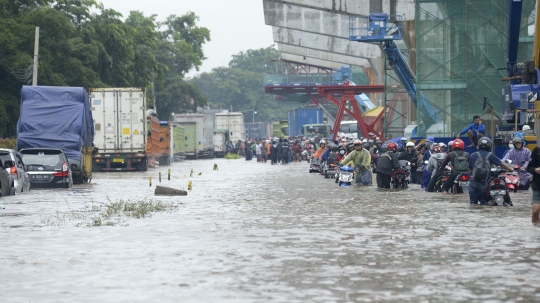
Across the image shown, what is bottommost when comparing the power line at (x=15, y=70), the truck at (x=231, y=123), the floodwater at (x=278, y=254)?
the floodwater at (x=278, y=254)

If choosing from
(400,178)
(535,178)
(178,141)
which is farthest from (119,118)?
(535,178)

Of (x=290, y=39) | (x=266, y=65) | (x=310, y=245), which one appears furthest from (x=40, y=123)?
(x=266, y=65)

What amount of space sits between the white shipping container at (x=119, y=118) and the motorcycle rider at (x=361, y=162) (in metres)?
17.7

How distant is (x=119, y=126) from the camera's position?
46.4 m

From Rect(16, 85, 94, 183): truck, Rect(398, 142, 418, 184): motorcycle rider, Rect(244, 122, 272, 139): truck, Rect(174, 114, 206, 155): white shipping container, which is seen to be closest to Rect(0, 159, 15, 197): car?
Rect(16, 85, 94, 183): truck

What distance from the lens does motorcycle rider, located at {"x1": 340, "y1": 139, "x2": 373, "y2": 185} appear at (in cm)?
3023

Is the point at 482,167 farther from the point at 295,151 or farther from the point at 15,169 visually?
the point at 295,151

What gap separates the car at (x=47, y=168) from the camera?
30.8 m

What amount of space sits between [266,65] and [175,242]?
600ft

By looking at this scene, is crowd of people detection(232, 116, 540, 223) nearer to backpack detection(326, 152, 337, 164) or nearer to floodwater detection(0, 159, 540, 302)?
backpack detection(326, 152, 337, 164)

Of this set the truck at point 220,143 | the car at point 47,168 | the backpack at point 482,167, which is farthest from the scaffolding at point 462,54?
the truck at point 220,143

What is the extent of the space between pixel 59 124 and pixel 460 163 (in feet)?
55.0

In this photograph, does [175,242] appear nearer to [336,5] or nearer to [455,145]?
[455,145]

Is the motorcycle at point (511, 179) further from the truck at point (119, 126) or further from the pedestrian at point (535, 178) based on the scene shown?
the truck at point (119, 126)
